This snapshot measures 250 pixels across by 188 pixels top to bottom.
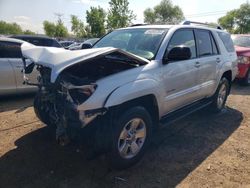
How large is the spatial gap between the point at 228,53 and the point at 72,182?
4.40 metres

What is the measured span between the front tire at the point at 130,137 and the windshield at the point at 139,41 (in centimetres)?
90

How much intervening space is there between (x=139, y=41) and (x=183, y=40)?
773mm

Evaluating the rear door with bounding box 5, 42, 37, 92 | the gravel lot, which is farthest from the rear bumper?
the rear door with bounding box 5, 42, 37, 92

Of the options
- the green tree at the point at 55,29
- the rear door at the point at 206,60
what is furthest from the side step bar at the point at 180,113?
the green tree at the point at 55,29

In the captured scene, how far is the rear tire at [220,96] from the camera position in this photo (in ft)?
19.6

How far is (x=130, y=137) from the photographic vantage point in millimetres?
3676

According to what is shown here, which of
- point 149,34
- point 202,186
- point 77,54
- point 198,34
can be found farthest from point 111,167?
point 198,34

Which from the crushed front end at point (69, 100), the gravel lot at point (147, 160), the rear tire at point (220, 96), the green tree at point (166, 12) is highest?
the green tree at point (166, 12)

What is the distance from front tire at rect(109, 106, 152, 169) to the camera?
3424mm

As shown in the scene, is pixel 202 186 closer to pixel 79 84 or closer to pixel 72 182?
pixel 72 182

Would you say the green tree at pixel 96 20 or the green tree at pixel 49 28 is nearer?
the green tree at pixel 96 20

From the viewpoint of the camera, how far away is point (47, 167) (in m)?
3.66

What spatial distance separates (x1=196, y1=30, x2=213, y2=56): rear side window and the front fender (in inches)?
66.7

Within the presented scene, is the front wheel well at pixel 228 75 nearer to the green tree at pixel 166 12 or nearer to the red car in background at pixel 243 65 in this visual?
the red car in background at pixel 243 65
